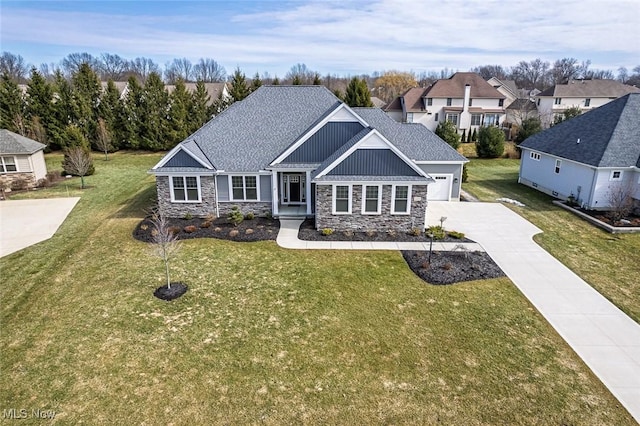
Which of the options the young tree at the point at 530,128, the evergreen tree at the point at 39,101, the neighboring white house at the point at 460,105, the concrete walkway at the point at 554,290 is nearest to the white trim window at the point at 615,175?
the concrete walkway at the point at 554,290

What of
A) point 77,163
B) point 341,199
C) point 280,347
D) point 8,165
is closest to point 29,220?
point 77,163

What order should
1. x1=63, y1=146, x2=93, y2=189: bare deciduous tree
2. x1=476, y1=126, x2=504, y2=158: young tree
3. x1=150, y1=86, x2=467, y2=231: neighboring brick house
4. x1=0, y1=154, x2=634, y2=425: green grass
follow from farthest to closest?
x1=476, y1=126, x2=504, y2=158: young tree → x1=63, y1=146, x2=93, y2=189: bare deciduous tree → x1=150, y1=86, x2=467, y2=231: neighboring brick house → x1=0, y1=154, x2=634, y2=425: green grass

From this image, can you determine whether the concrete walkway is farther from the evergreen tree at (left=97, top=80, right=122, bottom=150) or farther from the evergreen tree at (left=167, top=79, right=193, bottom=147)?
the evergreen tree at (left=97, top=80, right=122, bottom=150)

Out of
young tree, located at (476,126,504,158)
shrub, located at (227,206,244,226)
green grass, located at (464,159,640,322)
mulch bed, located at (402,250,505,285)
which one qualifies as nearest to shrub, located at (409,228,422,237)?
mulch bed, located at (402,250,505,285)

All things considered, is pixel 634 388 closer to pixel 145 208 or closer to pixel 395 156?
pixel 395 156

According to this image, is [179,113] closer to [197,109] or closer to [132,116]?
[197,109]

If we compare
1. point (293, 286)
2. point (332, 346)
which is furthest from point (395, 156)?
point (332, 346)
